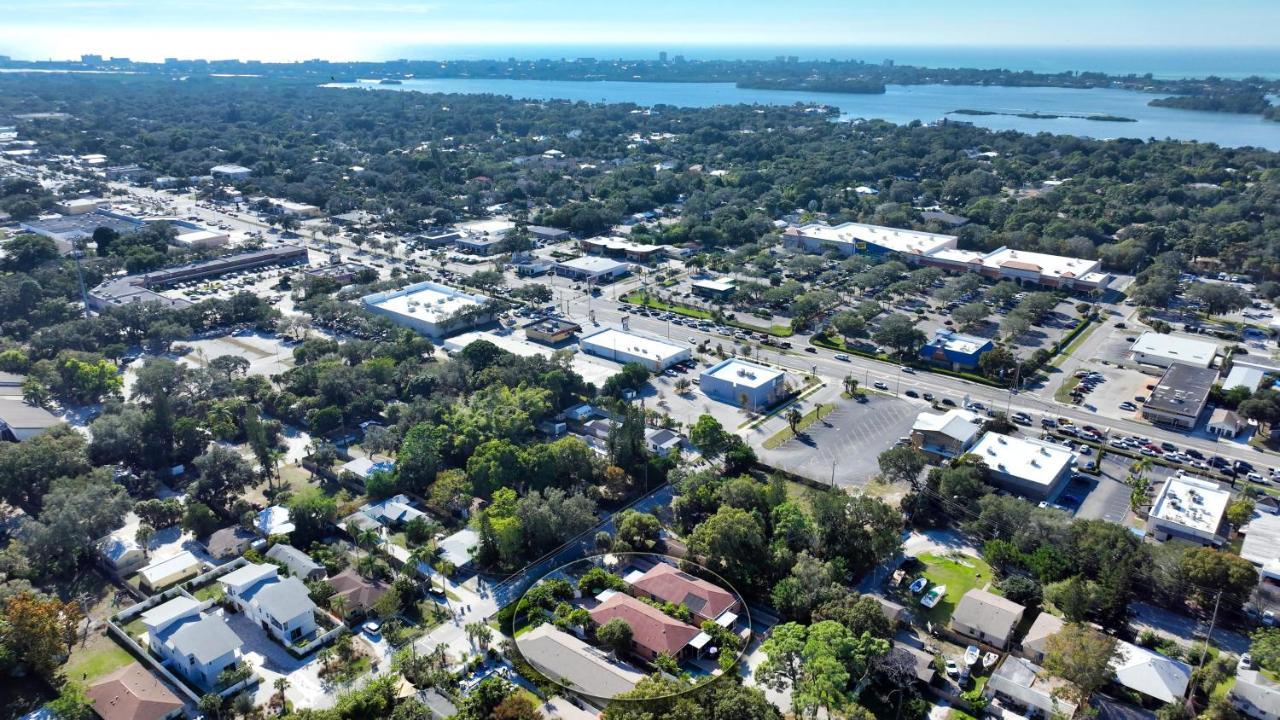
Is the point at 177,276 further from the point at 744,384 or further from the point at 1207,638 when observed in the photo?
the point at 1207,638

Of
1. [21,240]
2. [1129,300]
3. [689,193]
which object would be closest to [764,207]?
[689,193]

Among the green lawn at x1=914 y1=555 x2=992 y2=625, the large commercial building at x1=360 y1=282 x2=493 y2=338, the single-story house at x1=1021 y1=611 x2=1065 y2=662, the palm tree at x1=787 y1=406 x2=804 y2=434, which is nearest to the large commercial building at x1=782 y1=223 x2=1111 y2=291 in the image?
the palm tree at x1=787 y1=406 x2=804 y2=434

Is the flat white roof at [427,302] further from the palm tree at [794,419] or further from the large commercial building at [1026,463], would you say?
the large commercial building at [1026,463]

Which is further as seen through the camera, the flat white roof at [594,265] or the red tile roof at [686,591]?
the flat white roof at [594,265]

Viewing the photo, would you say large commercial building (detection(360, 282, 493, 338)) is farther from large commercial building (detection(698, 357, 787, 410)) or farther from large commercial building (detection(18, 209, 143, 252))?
large commercial building (detection(18, 209, 143, 252))

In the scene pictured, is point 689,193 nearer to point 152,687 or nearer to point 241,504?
point 241,504

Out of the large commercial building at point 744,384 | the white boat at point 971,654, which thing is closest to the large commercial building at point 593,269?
the large commercial building at point 744,384
